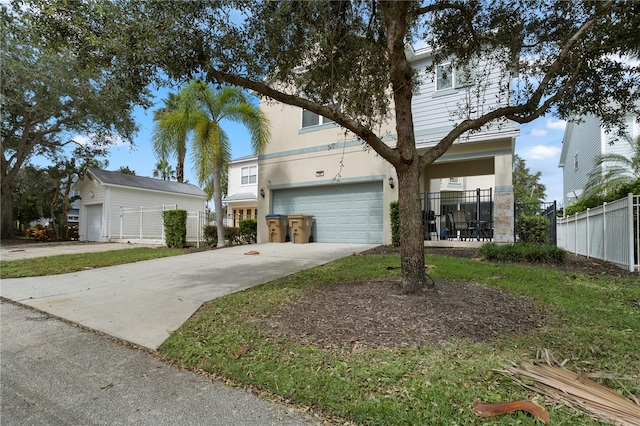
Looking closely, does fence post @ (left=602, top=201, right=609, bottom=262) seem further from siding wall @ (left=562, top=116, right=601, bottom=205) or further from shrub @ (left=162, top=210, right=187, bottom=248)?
shrub @ (left=162, top=210, right=187, bottom=248)

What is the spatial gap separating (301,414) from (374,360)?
808 millimetres

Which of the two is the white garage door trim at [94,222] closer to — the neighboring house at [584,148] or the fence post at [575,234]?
the fence post at [575,234]

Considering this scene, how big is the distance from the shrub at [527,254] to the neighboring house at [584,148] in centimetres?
700

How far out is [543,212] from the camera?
1073 centimetres

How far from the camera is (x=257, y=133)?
42.0 feet

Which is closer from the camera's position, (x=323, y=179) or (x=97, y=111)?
(x=323, y=179)

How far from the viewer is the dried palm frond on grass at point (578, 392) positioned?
7.01ft

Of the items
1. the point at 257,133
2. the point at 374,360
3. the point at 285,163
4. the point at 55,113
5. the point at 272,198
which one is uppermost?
the point at 55,113

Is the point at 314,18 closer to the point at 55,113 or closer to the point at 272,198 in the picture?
the point at 272,198

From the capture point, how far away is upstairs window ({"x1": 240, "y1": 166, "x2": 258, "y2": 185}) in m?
23.4

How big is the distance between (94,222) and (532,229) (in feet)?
73.9

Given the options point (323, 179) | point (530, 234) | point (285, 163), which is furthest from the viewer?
point (285, 163)

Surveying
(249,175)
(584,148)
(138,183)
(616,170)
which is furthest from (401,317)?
(138,183)

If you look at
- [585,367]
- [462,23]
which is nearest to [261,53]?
[462,23]
